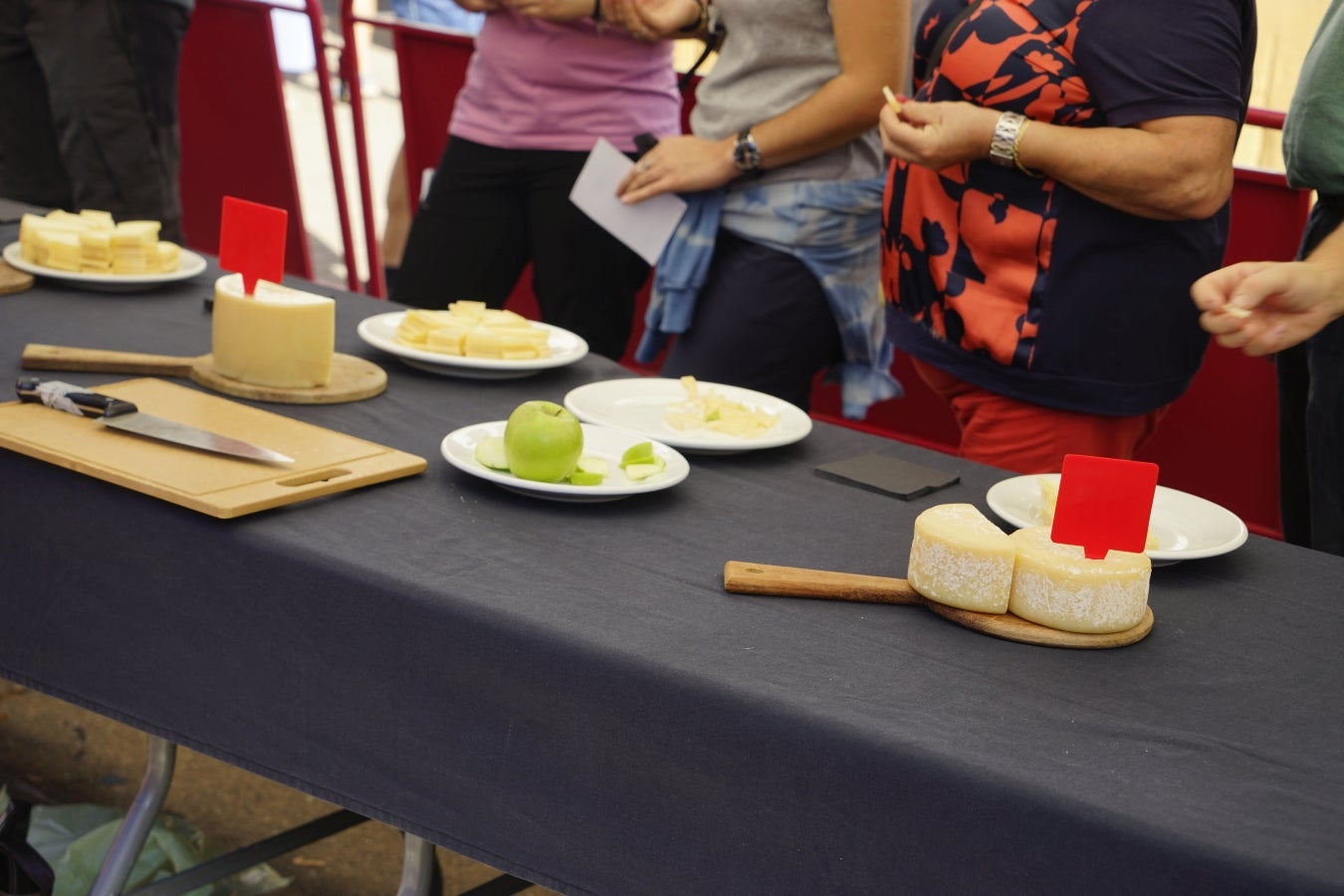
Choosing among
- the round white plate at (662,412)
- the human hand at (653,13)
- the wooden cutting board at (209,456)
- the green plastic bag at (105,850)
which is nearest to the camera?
the wooden cutting board at (209,456)

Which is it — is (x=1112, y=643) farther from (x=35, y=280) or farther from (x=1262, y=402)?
(x=1262, y=402)

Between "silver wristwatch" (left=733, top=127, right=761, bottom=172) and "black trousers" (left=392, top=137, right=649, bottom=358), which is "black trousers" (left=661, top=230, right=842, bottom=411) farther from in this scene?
"black trousers" (left=392, top=137, right=649, bottom=358)

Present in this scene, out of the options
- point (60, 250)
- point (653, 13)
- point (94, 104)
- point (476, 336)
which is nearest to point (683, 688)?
point (476, 336)

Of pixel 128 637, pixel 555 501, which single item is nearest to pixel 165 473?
pixel 128 637

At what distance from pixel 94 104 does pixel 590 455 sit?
2200mm

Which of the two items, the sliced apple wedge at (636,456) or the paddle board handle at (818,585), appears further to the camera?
the sliced apple wedge at (636,456)

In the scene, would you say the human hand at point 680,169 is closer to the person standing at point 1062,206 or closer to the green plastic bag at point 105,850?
the person standing at point 1062,206

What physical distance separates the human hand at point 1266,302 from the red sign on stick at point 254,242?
956 millimetres

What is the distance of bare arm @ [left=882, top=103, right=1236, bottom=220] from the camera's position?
1589mm

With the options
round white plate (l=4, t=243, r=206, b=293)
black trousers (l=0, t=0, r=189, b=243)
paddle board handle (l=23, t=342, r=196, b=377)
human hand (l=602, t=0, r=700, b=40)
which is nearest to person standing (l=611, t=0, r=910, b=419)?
human hand (l=602, t=0, r=700, b=40)

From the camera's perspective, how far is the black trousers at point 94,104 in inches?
122

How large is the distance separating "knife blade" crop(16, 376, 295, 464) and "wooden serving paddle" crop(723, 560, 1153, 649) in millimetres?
457

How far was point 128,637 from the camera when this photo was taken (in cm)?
131

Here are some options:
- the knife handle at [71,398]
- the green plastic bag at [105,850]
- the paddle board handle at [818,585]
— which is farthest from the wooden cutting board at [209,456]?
the green plastic bag at [105,850]
